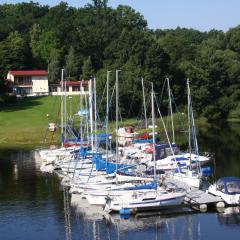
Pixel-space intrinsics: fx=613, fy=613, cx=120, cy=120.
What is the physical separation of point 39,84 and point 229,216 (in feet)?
304

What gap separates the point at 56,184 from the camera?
6141 cm

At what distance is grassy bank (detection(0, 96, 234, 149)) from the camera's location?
9438 centimetres

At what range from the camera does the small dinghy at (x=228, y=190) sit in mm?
48812

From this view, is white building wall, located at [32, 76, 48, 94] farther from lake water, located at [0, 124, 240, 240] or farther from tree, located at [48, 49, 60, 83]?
lake water, located at [0, 124, 240, 240]

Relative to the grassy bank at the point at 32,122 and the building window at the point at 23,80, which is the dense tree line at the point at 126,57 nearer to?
the building window at the point at 23,80

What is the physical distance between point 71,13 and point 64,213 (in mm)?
134110

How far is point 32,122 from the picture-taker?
345ft

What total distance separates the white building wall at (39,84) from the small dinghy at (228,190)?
87.6m

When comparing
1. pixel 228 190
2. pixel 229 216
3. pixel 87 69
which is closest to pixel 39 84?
pixel 87 69

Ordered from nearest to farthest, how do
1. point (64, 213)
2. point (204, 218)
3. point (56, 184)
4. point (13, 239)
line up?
1. point (13, 239)
2. point (204, 218)
3. point (64, 213)
4. point (56, 184)

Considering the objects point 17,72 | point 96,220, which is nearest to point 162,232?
point 96,220

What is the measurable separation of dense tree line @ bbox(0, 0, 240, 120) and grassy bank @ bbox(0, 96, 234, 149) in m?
6.92

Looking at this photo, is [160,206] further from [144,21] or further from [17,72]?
[144,21]

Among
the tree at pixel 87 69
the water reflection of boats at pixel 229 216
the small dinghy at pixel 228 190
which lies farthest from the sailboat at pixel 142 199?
the tree at pixel 87 69
